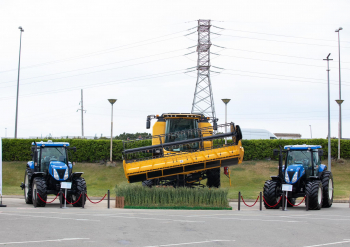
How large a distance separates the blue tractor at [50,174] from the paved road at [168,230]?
3.54 meters

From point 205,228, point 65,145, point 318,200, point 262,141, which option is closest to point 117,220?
point 205,228

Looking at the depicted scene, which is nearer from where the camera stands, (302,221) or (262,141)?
(302,221)

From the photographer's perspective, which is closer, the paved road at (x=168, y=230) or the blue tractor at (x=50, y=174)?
the paved road at (x=168, y=230)

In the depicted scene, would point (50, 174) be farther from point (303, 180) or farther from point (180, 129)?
point (303, 180)

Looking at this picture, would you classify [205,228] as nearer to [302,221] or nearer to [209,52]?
[302,221]

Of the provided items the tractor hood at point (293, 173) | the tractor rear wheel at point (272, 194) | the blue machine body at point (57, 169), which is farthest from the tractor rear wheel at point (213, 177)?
the blue machine body at point (57, 169)

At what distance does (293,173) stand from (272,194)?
122 cm

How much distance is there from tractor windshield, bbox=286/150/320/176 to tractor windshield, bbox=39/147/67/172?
9.68 meters

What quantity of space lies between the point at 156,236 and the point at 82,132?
52.4 metres

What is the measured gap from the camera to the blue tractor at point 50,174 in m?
17.7

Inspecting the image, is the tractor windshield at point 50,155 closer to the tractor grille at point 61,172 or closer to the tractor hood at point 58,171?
the tractor hood at point 58,171

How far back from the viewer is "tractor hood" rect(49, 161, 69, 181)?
18.0m

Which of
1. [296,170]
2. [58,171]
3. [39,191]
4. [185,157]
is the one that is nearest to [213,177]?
[185,157]

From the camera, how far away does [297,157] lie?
760 inches
